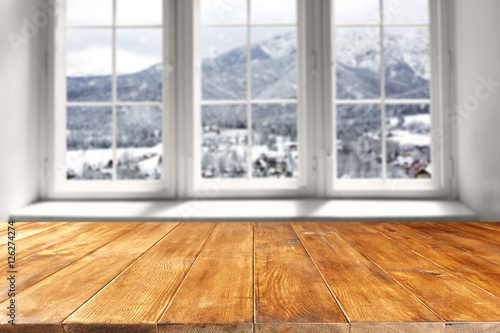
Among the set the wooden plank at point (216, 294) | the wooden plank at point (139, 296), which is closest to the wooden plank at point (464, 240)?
the wooden plank at point (216, 294)

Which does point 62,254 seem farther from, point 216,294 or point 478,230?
point 478,230

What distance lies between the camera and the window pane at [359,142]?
197 centimetres

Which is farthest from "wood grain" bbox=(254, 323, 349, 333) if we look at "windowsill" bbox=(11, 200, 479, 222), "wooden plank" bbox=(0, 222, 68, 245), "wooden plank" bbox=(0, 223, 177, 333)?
"windowsill" bbox=(11, 200, 479, 222)

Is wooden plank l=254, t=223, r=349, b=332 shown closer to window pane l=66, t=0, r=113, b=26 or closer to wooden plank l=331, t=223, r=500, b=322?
wooden plank l=331, t=223, r=500, b=322

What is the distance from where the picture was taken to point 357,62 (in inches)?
78.0

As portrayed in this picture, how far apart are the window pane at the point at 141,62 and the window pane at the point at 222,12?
299mm

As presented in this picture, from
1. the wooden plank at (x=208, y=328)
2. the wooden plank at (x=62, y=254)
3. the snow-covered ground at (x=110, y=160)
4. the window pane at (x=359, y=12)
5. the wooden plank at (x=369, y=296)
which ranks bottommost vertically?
the wooden plank at (x=208, y=328)

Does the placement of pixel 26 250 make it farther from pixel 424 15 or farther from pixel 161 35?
pixel 424 15

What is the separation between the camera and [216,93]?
2000 mm

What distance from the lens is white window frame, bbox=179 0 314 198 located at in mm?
1912

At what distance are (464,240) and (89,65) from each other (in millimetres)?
2096

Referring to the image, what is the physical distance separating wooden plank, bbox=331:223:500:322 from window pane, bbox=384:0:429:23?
5.33 feet

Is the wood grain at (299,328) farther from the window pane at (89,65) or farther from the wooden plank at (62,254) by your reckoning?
the window pane at (89,65)

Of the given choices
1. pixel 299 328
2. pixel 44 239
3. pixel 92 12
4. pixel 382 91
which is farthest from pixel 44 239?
pixel 382 91
